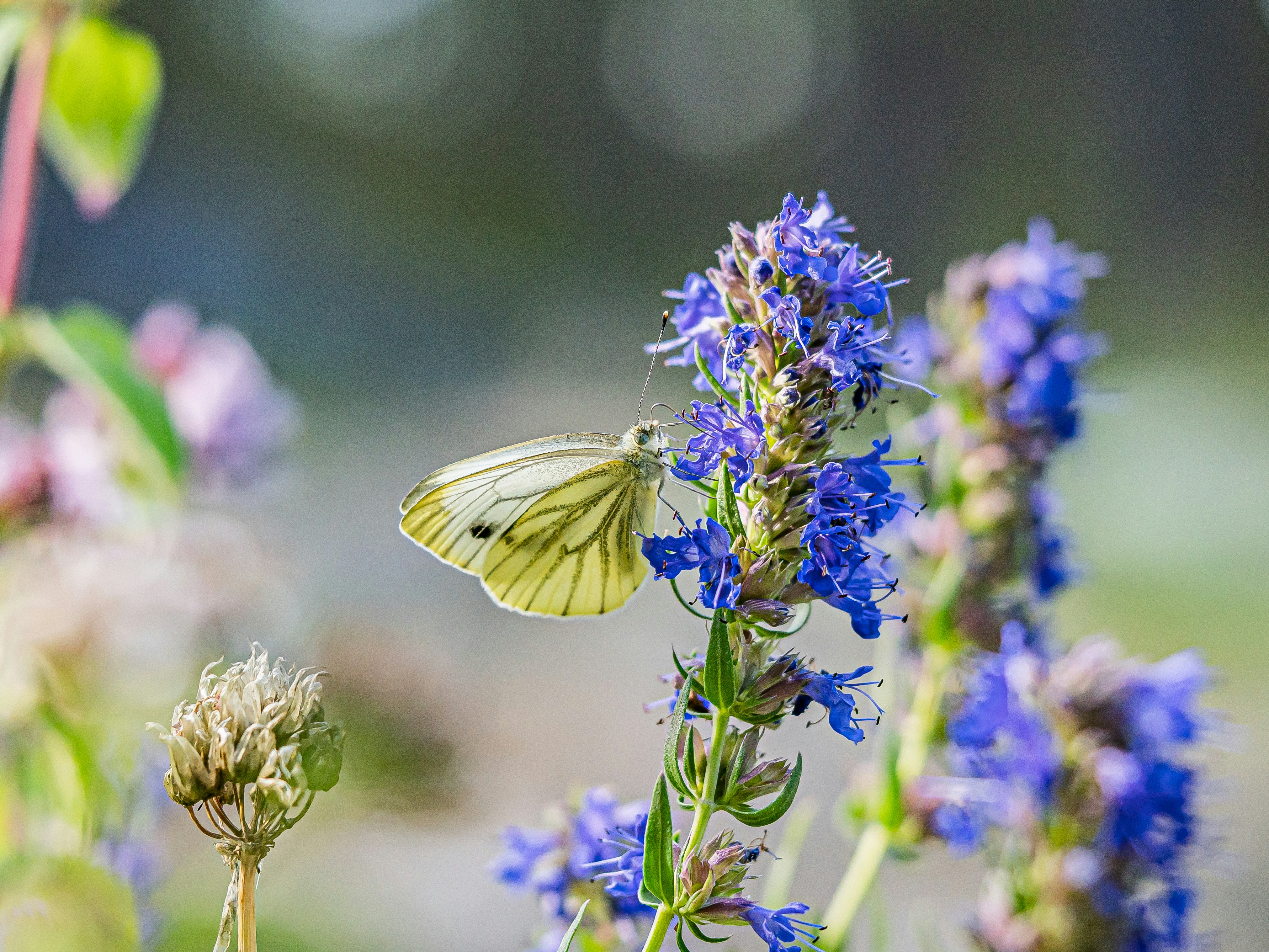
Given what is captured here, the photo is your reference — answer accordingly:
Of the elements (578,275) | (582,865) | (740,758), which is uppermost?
(578,275)

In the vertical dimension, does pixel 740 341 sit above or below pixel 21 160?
below

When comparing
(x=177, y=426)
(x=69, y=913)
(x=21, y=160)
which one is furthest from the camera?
(x=177, y=426)

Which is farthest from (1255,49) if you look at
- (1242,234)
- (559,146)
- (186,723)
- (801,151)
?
(186,723)

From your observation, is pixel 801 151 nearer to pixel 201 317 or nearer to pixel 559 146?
pixel 559 146

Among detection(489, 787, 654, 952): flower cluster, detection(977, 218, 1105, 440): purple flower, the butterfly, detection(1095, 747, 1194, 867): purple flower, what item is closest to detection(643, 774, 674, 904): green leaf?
detection(489, 787, 654, 952): flower cluster

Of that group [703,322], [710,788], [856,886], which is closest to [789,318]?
[703,322]

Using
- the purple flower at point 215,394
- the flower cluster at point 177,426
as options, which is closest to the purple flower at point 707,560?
the flower cluster at point 177,426

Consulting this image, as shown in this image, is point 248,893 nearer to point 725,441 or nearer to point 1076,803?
point 725,441
